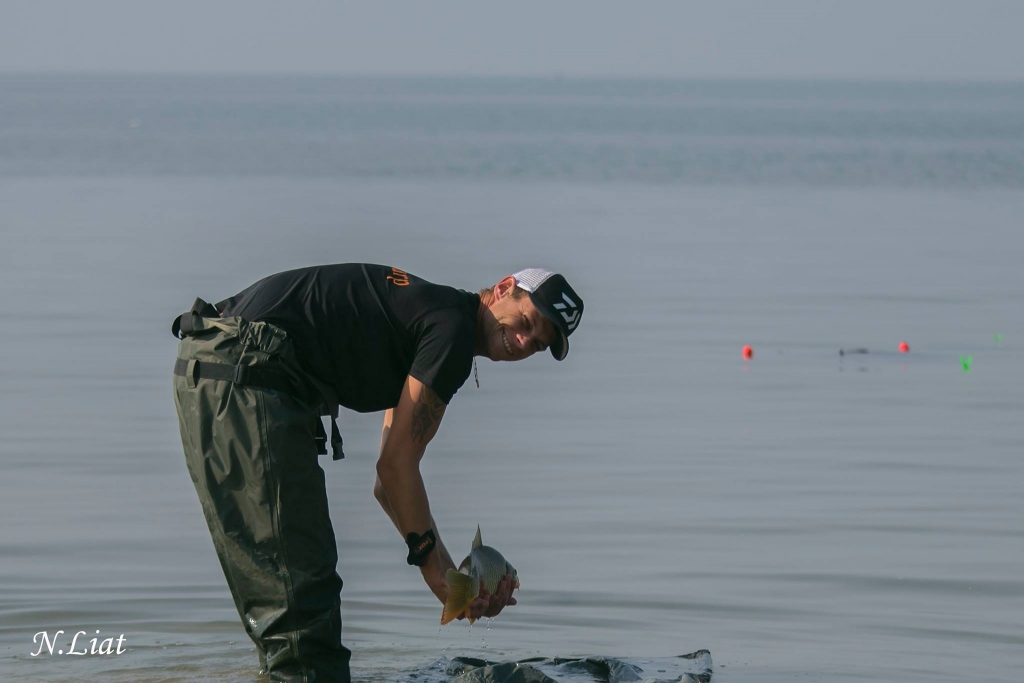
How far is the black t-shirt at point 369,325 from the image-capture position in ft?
17.4

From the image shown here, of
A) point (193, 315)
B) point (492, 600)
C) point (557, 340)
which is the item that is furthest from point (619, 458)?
point (193, 315)

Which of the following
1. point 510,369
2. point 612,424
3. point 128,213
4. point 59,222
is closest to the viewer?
point 612,424

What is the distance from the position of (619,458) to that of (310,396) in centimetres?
549

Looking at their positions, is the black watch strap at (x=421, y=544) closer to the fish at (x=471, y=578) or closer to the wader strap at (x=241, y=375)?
the fish at (x=471, y=578)

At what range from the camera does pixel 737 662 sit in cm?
707

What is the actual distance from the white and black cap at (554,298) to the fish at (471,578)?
2.52 feet

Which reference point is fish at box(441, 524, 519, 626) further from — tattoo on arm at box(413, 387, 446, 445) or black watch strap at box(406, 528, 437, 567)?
tattoo on arm at box(413, 387, 446, 445)

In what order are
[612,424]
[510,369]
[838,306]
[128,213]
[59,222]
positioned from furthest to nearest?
[128,213] < [59,222] < [838,306] < [510,369] < [612,424]

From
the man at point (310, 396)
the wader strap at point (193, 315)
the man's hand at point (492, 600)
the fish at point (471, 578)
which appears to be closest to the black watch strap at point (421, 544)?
the man at point (310, 396)

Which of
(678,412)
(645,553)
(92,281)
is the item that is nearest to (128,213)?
(92,281)

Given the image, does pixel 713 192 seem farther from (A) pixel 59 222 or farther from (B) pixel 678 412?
(B) pixel 678 412

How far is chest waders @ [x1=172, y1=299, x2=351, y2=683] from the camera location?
17.2 ft

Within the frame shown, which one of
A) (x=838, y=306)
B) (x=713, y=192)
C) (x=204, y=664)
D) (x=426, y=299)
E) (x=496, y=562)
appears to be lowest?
(x=204, y=664)

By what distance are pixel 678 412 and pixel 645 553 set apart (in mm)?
3457
